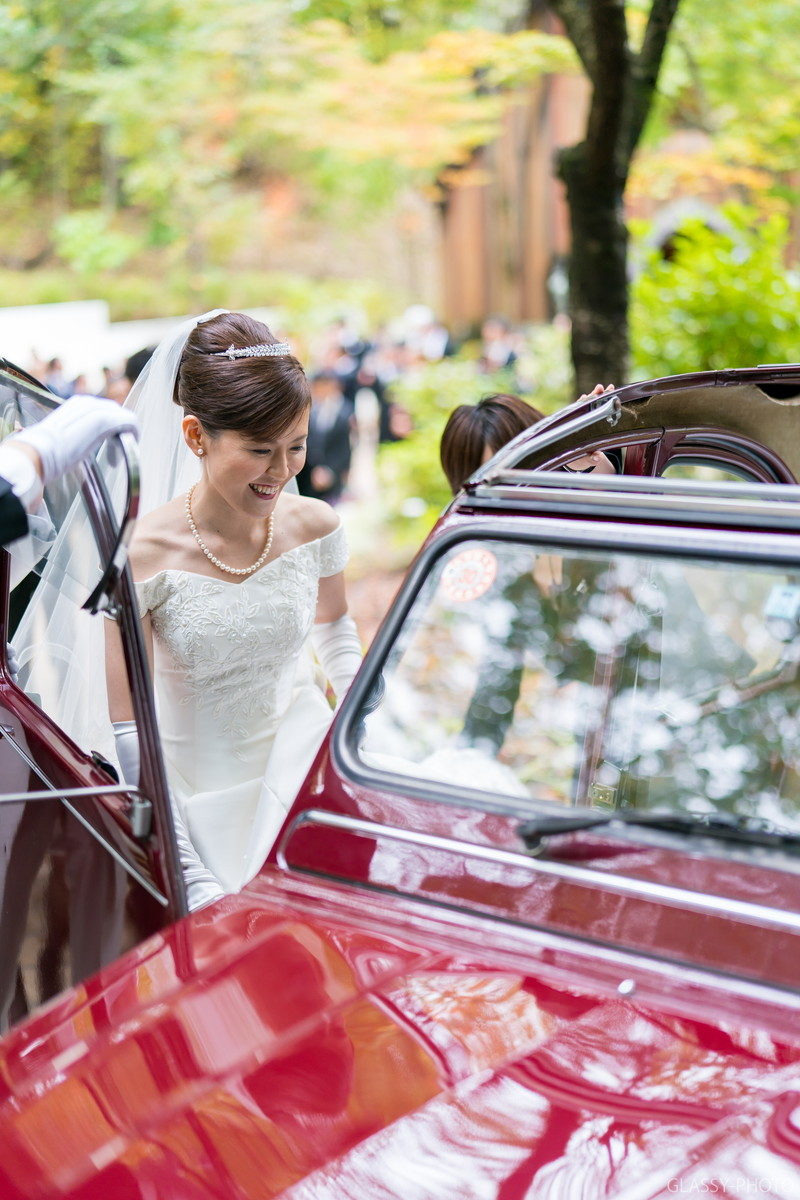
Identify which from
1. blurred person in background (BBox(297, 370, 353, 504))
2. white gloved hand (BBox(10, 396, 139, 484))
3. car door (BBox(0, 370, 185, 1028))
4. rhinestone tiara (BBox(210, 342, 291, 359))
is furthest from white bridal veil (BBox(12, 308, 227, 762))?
blurred person in background (BBox(297, 370, 353, 504))

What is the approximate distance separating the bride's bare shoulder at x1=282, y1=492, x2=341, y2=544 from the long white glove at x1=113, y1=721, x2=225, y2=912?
868mm

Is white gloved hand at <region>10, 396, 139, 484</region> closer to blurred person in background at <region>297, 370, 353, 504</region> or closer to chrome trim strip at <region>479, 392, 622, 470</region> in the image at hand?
chrome trim strip at <region>479, 392, 622, 470</region>

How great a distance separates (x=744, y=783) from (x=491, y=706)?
656 millimetres

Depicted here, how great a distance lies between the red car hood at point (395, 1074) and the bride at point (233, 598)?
893 mm

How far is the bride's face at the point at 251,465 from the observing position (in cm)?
290

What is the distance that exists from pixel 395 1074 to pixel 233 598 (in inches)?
62.6

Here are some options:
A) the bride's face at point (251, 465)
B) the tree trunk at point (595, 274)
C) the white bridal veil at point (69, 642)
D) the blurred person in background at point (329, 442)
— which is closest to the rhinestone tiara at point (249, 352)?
the bride's face at point (251, 465)

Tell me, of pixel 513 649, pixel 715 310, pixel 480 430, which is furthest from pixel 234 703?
pixel 715 310

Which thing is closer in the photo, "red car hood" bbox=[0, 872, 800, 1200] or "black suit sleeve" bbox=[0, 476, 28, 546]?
"red car hood" bbox=[0, 872, 800, 1200]

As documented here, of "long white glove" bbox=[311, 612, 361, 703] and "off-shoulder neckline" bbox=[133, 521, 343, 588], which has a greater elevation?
"off-shoulder neckline" bbox=[133, 521, 343, 588]

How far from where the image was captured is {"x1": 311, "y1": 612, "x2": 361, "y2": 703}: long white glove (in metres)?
3.39

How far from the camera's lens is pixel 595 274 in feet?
20.7

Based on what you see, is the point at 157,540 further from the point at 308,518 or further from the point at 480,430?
the point at 480,430

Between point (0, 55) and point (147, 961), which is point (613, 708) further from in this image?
point (0, 55)
